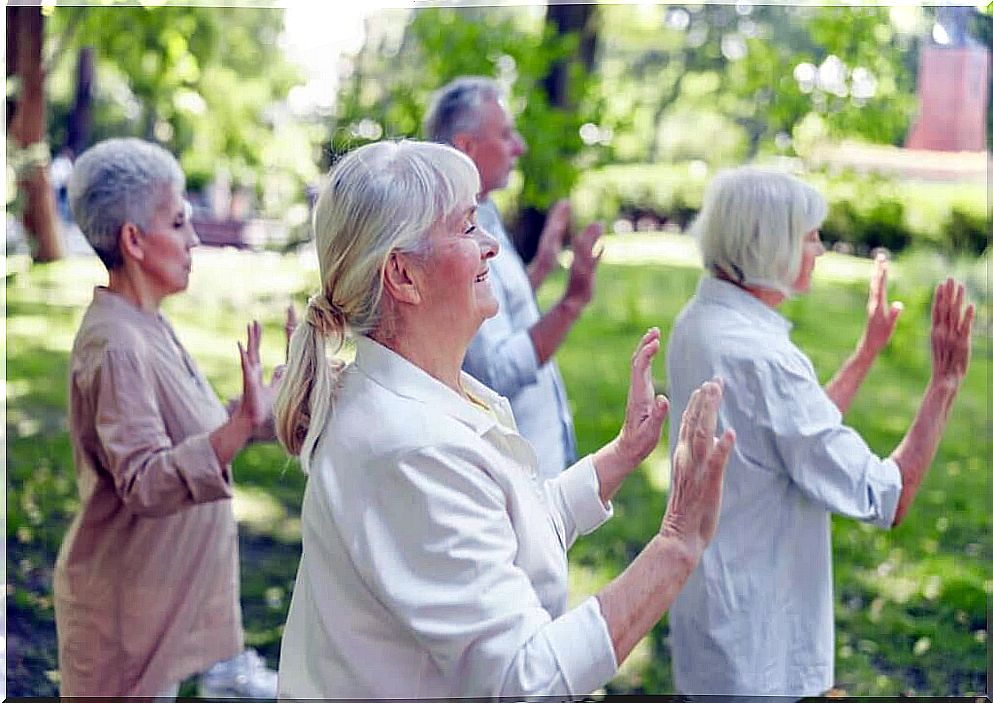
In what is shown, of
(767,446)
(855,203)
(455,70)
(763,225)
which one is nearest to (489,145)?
(763,225)

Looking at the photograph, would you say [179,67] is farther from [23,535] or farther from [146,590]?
[146,590]

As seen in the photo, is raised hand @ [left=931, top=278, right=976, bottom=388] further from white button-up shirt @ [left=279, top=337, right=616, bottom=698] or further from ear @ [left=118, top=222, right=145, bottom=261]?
ear @ [left=118, top=222, right=145, bottom=261]

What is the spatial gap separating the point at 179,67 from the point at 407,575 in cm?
385

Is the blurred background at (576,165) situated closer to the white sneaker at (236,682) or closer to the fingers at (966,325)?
the white sneaker at (236,682)

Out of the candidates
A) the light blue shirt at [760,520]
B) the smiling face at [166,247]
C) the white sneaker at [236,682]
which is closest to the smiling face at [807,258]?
the light blue shirt at [760,520]

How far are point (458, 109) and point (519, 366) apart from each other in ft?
2.37

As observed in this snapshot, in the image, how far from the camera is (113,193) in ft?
8.63

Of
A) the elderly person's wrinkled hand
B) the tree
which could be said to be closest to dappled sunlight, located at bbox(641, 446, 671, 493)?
the tree

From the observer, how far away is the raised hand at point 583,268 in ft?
10.1

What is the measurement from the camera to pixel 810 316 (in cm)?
509

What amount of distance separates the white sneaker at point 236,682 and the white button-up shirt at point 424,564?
2.35 meters

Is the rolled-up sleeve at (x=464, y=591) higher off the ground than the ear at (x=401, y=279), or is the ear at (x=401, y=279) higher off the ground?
the ear at (x=401, y=279)

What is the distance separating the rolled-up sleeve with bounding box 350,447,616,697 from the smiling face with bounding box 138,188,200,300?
1.33 metres

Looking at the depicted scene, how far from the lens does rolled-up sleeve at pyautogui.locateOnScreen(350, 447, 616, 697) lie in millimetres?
1418
